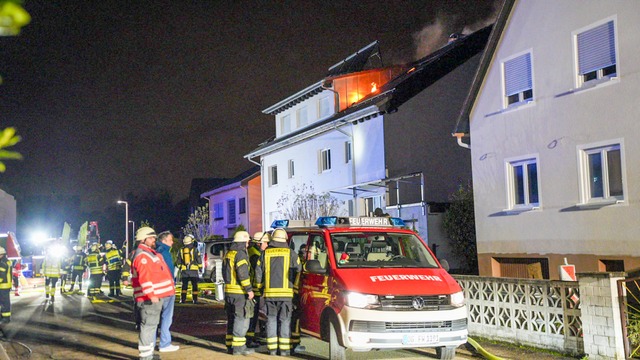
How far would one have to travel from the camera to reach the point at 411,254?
10.6m

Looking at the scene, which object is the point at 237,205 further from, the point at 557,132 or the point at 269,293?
the point at 269,293

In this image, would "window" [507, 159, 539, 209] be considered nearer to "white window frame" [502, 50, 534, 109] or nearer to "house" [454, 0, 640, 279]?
"house" [454, 0, 640, 279]

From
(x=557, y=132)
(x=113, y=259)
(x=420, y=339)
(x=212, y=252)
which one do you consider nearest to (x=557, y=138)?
(x=557, y=132)

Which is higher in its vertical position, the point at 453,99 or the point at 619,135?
the point at 453,99

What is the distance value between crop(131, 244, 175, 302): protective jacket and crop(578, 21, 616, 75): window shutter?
35.4ft

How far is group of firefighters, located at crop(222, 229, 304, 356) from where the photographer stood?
34.0ft

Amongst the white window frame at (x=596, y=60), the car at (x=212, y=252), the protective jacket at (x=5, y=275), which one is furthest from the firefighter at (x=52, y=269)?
the white window frame at (x=596, y=60)

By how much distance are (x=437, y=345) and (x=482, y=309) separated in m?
2.85

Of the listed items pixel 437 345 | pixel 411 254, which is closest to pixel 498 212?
pixel 411 254

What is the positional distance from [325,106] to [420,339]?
78.8 feet

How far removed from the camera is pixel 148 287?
962 cm

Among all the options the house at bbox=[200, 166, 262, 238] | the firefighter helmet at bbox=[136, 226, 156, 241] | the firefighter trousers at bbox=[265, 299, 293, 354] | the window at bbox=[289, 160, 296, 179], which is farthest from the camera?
the house at bbox=[200, 166, 262, 238]

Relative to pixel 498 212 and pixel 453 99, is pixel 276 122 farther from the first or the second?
pixel 498 212

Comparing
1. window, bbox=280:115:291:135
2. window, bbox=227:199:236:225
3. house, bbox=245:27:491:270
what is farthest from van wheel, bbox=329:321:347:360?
window, bbox=227:199:236:225
